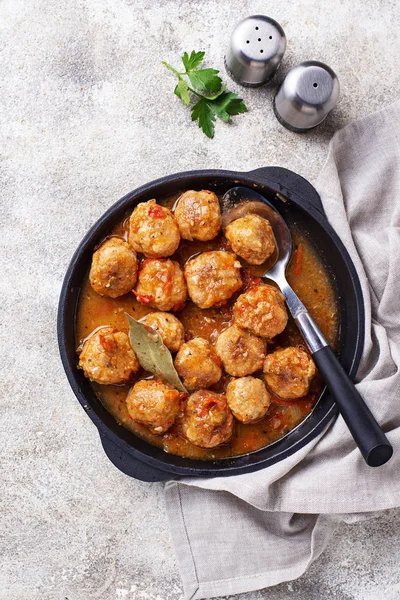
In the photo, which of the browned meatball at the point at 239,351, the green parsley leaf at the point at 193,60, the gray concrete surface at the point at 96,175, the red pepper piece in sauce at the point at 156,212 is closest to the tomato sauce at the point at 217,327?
the browned meatball at the point at 239,351

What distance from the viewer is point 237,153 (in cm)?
427

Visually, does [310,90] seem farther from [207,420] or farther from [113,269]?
[207,420]

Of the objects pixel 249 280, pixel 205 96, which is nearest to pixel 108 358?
pixel 249 280

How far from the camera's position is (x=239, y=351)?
3775 mm

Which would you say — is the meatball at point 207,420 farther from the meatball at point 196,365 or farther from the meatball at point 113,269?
the meatball at point 113,269

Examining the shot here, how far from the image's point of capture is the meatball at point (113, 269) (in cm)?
370

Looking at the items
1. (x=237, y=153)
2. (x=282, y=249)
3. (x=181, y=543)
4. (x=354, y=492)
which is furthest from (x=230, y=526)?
(x=237, y=153)

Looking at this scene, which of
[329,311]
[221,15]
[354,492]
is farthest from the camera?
[221,15]

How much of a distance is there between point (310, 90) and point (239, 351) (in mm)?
1722

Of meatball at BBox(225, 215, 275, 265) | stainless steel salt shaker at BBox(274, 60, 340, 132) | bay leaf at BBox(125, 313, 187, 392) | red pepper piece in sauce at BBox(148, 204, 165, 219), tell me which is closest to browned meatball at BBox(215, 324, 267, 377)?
bay leaf at BBox(125, 313, 187, 392)

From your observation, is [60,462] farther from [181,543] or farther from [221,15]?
[221,15]

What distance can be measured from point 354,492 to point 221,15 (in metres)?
3.30

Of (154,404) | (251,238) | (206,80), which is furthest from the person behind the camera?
(206,80)

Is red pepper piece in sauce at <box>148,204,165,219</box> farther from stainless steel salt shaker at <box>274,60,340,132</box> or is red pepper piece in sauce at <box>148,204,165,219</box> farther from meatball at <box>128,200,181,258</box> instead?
stainless steel salt shaker at <box>274,60,340,132</box>
